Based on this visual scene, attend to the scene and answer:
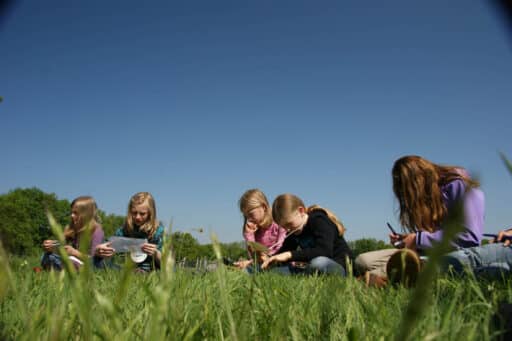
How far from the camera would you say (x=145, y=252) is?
5.34m

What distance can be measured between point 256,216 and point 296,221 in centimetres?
102

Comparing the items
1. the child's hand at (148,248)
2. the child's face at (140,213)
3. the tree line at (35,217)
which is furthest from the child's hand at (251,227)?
the tree line at (35,217)

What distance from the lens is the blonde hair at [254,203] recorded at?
663cm

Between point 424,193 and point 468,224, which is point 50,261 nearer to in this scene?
point 424,193

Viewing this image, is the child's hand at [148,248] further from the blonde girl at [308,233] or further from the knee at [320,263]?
the knee at [320,263]

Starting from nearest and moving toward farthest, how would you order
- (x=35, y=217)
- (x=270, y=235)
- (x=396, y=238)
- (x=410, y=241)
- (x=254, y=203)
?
(x=410, y=241)
(x=396, y=238)
(x=254, y=203)
(x=270, y=235)
(x=35, y=217)

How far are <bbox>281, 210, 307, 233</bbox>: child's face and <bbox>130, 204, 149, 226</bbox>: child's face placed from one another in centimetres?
203

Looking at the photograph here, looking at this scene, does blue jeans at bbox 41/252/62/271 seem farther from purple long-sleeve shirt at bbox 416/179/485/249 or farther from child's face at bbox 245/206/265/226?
purple long-sleeve shirt at bbox 416/179/485/249

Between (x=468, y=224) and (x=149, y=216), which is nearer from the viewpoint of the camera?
(x=468, y=224)

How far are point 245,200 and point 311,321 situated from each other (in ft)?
18.6

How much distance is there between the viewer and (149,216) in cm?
633

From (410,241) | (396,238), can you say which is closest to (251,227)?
(396,238)

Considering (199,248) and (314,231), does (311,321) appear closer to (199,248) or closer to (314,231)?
(314,231)

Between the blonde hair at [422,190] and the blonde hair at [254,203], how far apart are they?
298cm
